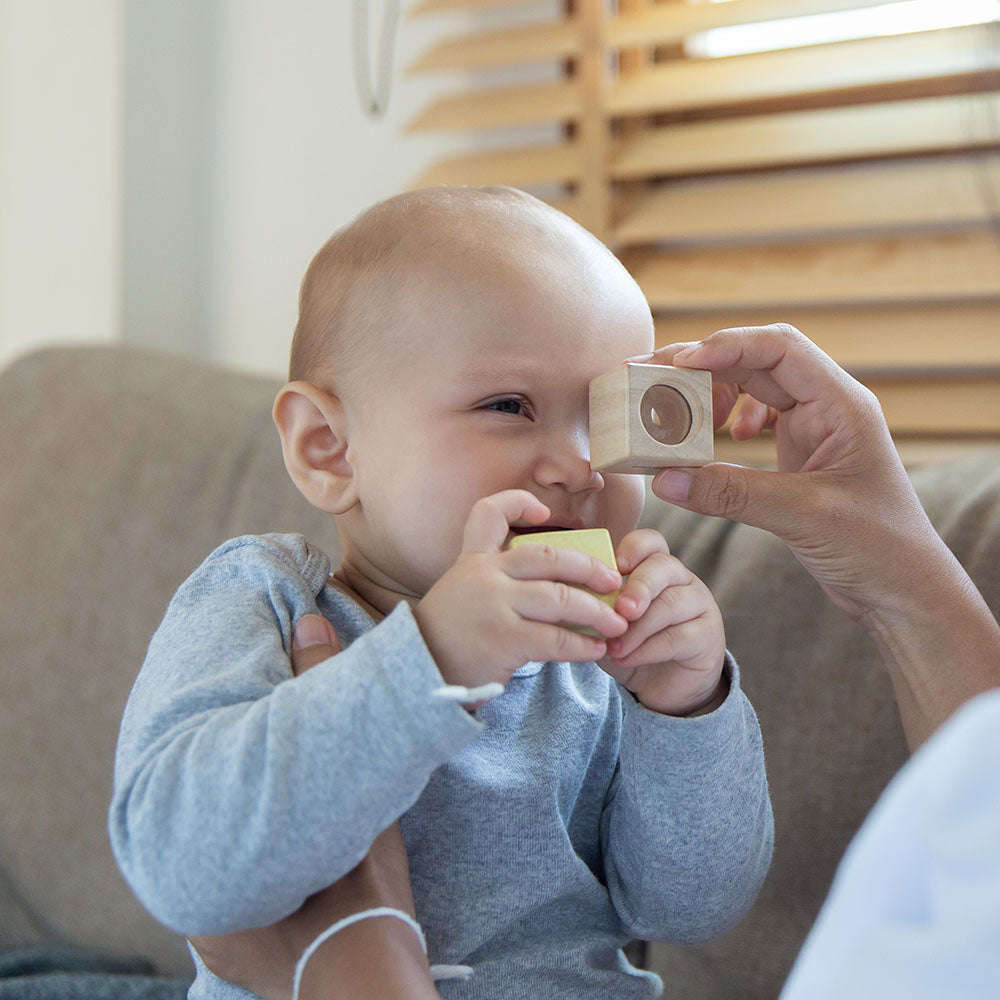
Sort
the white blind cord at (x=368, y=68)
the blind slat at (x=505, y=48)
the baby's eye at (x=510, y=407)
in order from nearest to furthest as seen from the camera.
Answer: the baby's eye at (x=510, y=407), the blind slat at (x=505, y=48), the white blind cord at (x=368, y=68)

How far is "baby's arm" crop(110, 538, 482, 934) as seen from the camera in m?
0.66

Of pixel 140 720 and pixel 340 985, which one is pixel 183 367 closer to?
pixel 140 720

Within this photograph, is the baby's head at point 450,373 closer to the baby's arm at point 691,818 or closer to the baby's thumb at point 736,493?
the baby's thumb at point 736,493

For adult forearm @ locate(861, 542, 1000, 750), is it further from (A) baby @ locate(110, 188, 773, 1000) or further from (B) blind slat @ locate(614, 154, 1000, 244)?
(B) blind slat @ locate(614, 154, 1000, 244)

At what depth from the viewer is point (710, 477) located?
2.80 ft

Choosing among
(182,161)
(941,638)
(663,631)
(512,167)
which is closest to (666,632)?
(663,631)

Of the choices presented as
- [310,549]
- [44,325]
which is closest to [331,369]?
[310,549]

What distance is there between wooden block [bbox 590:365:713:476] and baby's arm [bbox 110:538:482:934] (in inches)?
7.1

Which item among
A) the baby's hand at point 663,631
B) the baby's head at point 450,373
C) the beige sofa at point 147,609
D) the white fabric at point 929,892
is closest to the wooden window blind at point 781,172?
the beige sofa at point 147,609

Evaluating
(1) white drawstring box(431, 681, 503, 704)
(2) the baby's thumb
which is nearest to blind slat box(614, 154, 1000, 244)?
(2) the baby's thumb

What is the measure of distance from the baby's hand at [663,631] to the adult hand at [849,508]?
88 mm

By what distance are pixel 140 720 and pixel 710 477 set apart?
436 millimetres

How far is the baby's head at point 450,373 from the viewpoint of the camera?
0.84 meters

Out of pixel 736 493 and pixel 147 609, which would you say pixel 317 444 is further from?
pixel 147 609
